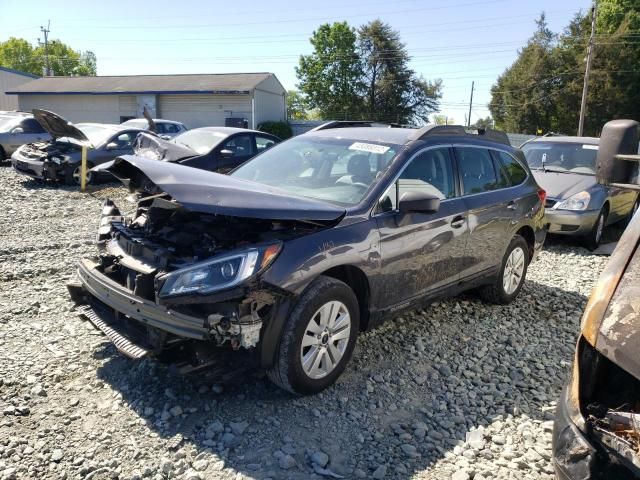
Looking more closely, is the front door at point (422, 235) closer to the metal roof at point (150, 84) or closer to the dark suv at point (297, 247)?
the dark suv at point (297, 247)

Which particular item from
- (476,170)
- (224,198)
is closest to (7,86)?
(476,170)

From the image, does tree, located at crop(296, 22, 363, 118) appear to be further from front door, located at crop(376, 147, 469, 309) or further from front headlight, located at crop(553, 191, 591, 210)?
front door, located at crop(376, 147, 469, 309)

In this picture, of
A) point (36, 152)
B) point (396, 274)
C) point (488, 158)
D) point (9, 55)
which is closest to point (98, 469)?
point (396, 274)

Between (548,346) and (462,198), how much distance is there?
60.8 inches

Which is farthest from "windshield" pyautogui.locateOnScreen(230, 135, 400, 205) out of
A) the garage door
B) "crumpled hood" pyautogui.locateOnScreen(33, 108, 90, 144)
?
the garage door

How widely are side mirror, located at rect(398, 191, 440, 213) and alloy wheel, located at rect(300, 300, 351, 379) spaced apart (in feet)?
2.77

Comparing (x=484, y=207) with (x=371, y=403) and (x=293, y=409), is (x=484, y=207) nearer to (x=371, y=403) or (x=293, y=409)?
(x=371, y=403)

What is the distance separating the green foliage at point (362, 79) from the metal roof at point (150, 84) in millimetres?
19981

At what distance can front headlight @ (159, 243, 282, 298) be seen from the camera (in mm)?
3016

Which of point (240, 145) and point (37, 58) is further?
point (37, 58)

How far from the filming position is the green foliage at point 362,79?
5291 centimetres

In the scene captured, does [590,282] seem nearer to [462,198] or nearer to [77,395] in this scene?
[462,198]

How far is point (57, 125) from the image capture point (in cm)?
1046

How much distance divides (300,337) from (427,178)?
6.09ft
